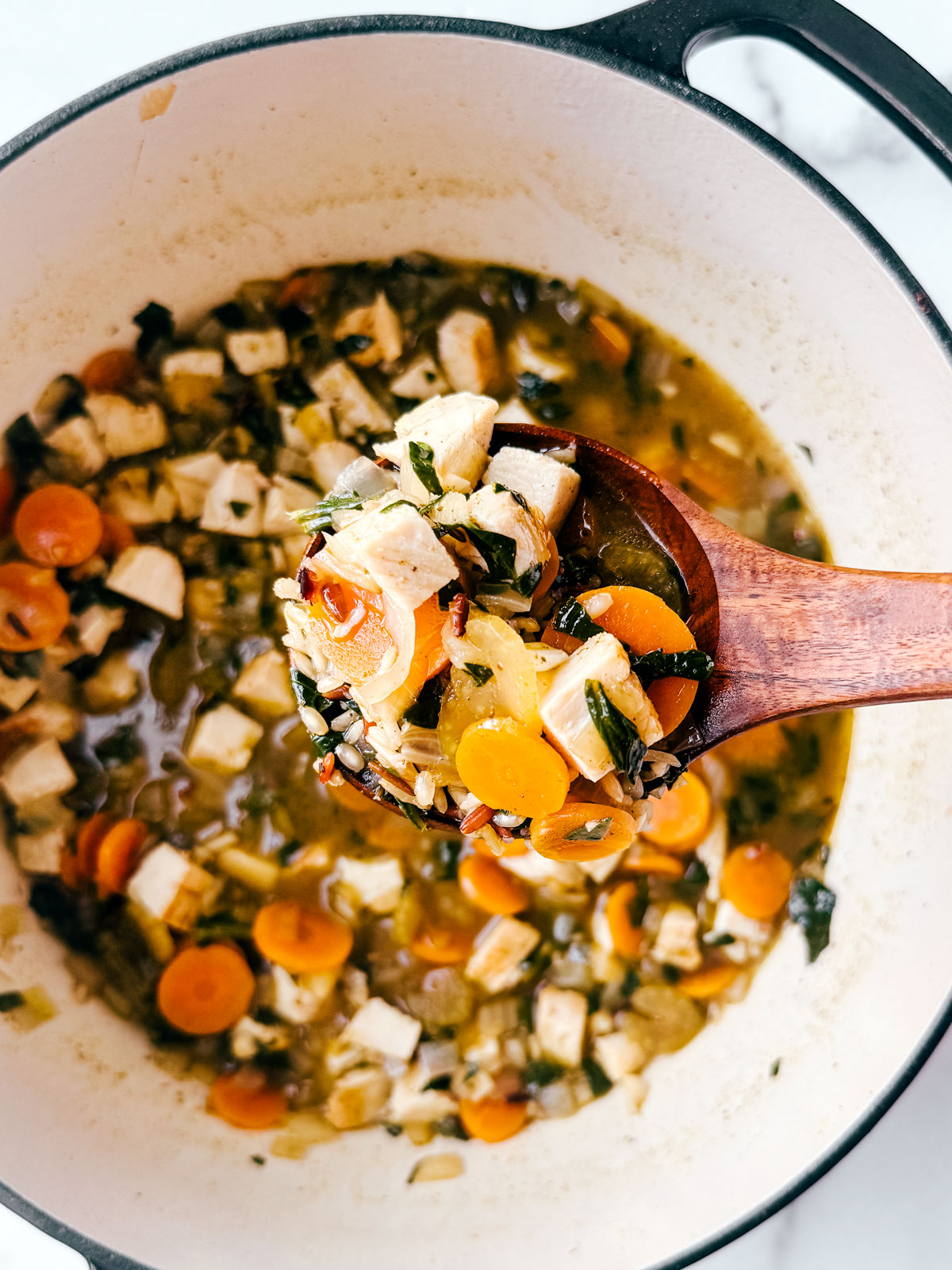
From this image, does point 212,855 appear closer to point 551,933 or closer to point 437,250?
point 551,933

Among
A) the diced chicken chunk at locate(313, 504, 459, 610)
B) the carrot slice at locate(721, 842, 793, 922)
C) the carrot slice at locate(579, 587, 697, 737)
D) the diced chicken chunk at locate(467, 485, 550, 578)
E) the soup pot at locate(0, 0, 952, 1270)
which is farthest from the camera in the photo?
the carrot slice at locate(721, 842, 793, 922)

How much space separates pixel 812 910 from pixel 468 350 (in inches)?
63.8

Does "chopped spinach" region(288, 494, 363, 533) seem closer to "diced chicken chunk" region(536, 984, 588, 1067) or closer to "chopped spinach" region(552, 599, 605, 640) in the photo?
"chopped spinach" region(552, 599, 605, 640)

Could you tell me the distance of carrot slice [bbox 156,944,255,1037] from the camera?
2.58 metres

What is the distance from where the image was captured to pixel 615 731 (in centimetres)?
172

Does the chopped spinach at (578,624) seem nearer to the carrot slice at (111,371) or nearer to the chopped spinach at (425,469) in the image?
the chopped spinach at (425,469)

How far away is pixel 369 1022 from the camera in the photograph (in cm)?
258

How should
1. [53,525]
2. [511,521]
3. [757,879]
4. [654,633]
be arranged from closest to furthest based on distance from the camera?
[511,521]
[654,633]
[53,525]
[757,879]

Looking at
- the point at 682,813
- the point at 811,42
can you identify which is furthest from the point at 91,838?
the point at 811,42

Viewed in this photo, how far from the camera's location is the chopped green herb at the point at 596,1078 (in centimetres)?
259

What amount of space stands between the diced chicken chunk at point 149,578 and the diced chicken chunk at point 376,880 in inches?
31.0

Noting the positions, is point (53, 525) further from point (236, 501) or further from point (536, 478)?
point (536, 478)

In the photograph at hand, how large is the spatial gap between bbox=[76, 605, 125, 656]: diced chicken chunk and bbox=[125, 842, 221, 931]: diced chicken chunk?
530 millimetres

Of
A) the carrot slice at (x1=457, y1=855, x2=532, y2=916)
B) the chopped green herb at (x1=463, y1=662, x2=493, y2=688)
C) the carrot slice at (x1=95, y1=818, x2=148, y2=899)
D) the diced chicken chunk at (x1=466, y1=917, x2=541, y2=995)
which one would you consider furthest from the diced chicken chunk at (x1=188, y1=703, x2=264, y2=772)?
the chopped green herb at (x1=463, y1=662, x2=493, y2=688)
